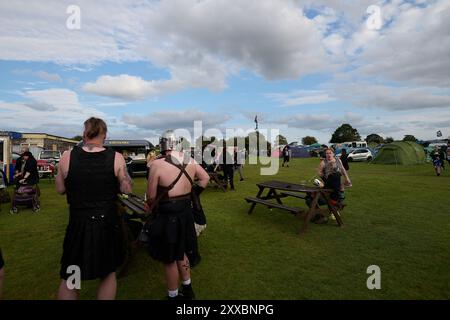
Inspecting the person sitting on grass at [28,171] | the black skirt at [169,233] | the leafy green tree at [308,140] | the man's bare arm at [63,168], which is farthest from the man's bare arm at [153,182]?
the leafy green tree at [308,140]

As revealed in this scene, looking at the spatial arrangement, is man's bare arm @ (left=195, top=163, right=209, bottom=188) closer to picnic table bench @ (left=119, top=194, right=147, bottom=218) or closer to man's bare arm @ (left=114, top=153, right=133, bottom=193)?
man's bare arm @ (left=114, top=153, right=133, bottom=193)

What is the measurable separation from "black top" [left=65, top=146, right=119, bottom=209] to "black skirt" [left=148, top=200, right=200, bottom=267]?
689 mm

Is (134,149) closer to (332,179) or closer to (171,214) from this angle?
(332,179)

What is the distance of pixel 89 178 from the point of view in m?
2.46

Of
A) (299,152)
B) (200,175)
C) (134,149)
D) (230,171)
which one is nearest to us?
(200,175)

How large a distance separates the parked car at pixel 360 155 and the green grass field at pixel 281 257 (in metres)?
26.2

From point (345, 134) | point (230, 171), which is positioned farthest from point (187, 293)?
point (345, 134)

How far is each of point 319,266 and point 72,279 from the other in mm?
3183

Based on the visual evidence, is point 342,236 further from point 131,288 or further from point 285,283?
point 131,288

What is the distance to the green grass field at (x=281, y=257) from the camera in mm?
3512

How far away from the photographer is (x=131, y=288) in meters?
3.62

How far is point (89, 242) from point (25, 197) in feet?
22.5

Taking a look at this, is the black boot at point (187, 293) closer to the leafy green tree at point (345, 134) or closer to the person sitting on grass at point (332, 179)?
the person sitting on grass at point (332, 179)
